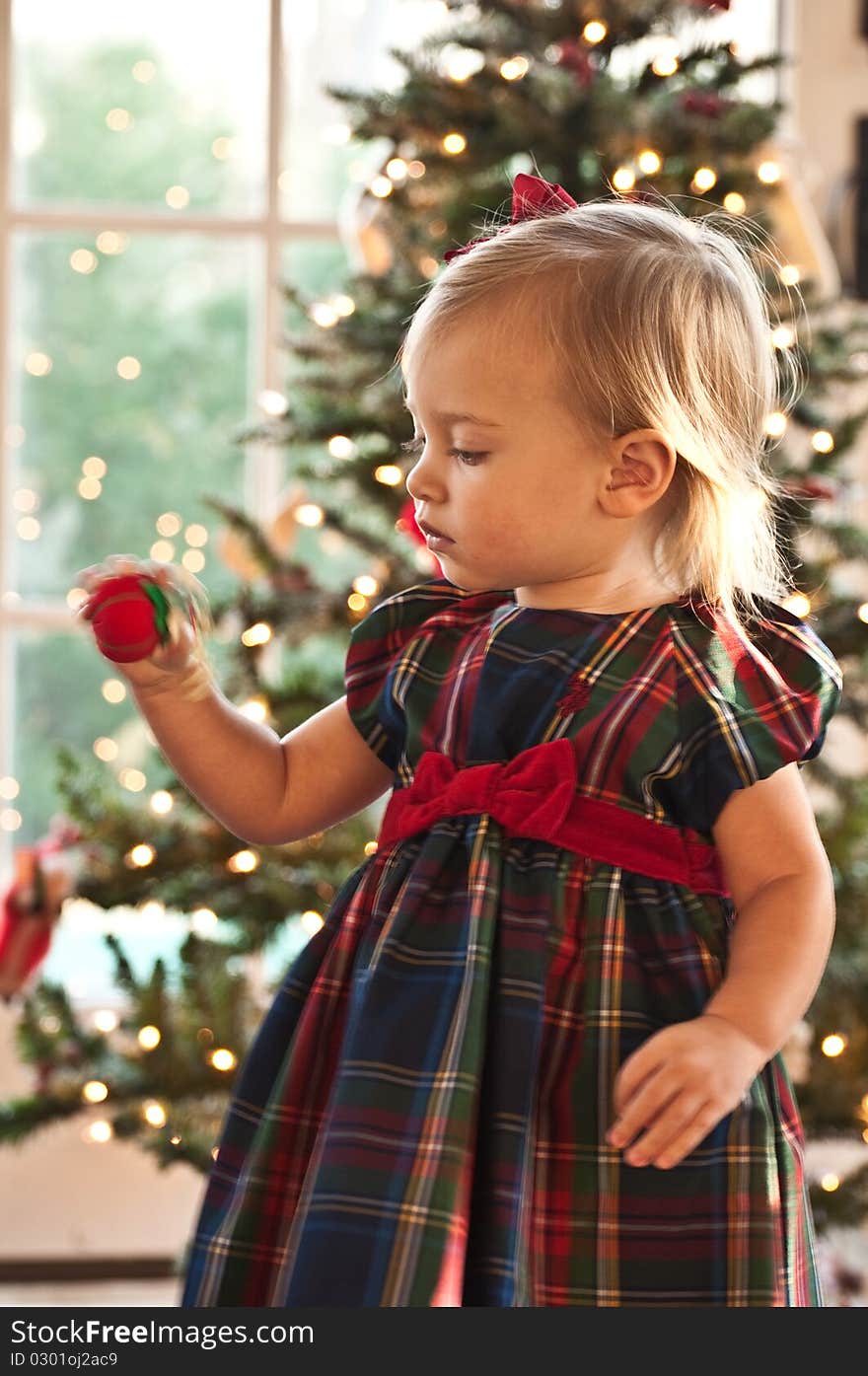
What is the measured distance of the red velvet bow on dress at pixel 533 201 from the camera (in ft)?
2.93

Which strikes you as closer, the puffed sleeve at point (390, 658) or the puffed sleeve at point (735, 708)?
the puffed sleeve at point (735, 708)

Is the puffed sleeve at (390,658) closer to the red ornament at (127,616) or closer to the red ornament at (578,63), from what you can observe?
the red ornament at (127,616)

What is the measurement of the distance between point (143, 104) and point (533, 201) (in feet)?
5.54

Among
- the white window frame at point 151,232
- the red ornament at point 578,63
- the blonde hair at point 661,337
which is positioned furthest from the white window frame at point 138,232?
the blonde hair at point 661,337

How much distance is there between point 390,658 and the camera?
940 mm

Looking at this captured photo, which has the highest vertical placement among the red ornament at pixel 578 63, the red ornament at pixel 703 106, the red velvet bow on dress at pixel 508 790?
the red ornament at pixel 578 63

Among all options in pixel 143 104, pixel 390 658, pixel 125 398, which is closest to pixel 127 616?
pixel 390 658

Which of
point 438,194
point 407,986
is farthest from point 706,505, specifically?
point 438,194

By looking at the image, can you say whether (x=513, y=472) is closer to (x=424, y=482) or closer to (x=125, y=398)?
(x=424, y=482)

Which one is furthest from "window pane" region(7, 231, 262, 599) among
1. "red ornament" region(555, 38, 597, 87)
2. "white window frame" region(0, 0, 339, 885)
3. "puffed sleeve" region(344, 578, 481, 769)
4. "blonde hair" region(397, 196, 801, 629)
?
"blonde hair" region(397, 196, 801, 629)

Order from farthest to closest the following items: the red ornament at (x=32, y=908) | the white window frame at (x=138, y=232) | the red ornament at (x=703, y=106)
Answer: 1. the white window frame at (x=138, y=232)
2. the red ornament at (x=32, y=908)
3. the red ornament at (x=703, y=106)

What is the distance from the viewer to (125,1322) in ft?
2.54

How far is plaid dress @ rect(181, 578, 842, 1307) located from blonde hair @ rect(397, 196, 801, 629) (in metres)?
0.05

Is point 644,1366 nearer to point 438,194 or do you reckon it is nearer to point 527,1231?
point 527,1231
